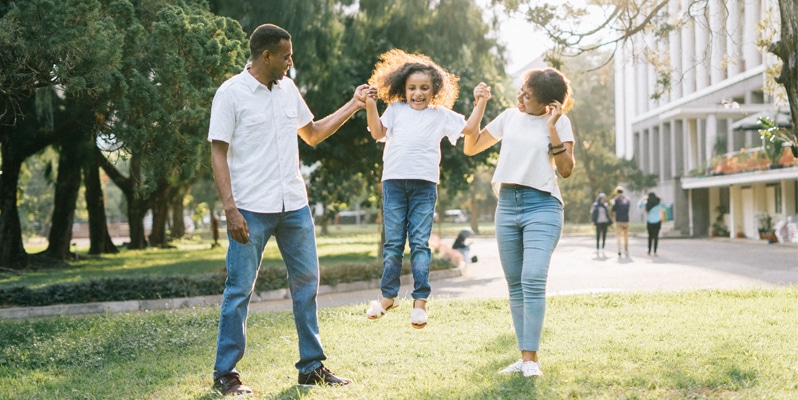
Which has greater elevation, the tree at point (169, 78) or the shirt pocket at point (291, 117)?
the tree at point (169, 78)

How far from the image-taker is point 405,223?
5863 millimetres

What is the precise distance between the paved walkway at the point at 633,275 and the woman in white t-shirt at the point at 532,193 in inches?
230

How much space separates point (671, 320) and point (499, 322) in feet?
5.79

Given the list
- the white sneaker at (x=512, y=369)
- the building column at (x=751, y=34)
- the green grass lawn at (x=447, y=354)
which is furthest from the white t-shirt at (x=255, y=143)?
the building column at (x=751, y=34)

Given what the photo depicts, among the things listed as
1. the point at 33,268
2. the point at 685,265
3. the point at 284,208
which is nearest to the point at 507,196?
the point at 284,208

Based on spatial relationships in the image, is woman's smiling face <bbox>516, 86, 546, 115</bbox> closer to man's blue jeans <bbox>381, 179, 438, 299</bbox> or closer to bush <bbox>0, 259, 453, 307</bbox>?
man's blue jeans <bbox>381, 179, 438, 299</bbox>

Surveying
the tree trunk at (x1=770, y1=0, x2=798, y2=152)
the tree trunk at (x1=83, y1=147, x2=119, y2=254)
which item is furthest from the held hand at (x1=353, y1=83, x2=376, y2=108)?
the tree trunk at (x1=83, y1=147, x2=119, y2=254)

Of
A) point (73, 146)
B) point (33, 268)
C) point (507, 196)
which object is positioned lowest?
point (33, 268)

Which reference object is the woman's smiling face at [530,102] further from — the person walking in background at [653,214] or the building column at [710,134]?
the building column at [710,134]

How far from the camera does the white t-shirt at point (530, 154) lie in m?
5.45

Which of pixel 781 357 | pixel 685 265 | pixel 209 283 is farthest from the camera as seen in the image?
pixel 685 265

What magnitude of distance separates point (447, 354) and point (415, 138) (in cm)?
194

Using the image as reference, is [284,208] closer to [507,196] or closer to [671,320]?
[507,196]

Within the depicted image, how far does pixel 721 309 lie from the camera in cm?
944
